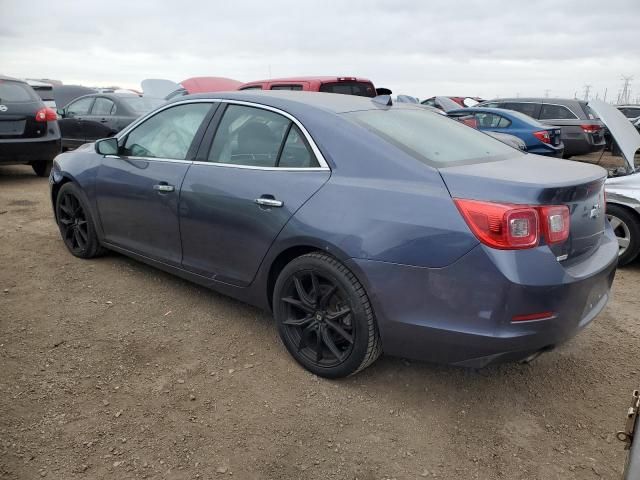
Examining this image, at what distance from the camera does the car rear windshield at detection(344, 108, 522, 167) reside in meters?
2.69

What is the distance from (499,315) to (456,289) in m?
0.21

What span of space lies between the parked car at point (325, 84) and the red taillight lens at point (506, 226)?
579 centimetres

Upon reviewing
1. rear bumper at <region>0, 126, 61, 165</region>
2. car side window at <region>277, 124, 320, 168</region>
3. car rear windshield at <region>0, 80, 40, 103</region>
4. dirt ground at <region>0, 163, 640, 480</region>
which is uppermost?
car rear windshield at <region>0, 80, 40, 103</region>

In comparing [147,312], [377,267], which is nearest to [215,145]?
[147,312]

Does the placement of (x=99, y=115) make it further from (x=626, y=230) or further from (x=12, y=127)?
(x=626, y=230)

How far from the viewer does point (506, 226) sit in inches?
86.5

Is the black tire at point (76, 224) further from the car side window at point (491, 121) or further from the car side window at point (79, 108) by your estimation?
the car side window at point (491, 121)

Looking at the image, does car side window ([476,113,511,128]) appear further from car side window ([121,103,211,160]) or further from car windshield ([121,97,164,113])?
car side window ([121,103,211,160])

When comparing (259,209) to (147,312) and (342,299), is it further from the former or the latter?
(147,312)

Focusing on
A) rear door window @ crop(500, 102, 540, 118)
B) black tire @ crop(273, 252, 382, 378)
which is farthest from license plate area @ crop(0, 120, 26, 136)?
rear door window @ crop(500, 102, 540, 118)

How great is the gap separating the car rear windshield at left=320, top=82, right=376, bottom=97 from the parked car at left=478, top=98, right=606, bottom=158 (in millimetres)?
5622

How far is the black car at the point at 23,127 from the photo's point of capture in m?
7.32

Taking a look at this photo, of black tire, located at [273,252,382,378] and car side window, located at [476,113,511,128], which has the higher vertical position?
car side window, located at [476,113,511,128]

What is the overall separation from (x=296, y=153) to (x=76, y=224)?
2.53 meters
